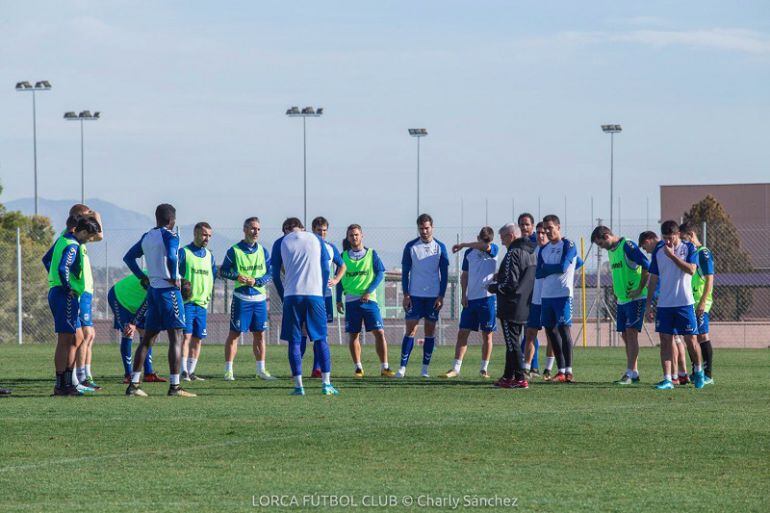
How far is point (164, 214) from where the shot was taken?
13.2m

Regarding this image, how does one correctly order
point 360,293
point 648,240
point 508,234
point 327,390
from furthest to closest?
point 360,293, point 648,240, point 508,234, point 327,390

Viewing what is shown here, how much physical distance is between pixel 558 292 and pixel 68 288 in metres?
5.89

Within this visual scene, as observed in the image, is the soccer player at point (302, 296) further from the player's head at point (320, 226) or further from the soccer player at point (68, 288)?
the player's head at point (320, 226)

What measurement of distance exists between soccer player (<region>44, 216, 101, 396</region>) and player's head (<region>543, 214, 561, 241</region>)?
5326mm

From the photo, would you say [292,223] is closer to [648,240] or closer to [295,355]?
[295,355]

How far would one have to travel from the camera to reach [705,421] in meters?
10.7

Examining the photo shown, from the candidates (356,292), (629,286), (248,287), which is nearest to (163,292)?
(248,287)

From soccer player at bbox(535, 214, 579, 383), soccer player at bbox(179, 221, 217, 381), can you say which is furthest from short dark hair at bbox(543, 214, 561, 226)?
soccer player at bbox(179, 221, 217, 381)

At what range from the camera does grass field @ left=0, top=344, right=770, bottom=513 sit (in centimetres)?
702

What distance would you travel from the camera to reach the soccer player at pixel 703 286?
14711mm

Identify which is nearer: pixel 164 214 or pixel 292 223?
pixel 164 214

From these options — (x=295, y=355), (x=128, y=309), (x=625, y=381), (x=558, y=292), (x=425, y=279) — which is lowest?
(x=625, y=381)

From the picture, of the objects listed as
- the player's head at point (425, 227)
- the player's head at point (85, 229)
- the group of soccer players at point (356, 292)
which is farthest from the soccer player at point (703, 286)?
the player's head at point (85, 229)

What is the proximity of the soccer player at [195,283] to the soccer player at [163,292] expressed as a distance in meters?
2.62
